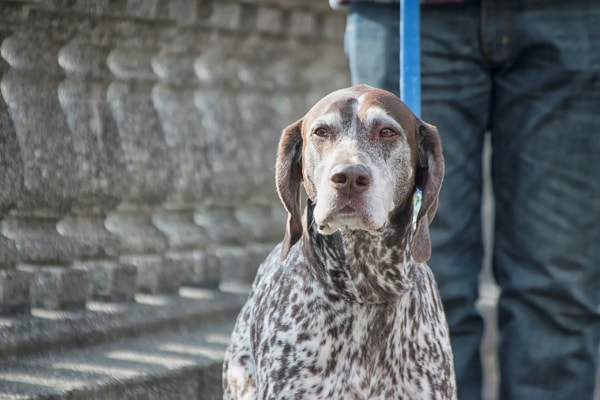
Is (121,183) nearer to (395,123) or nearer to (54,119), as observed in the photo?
(54,119)

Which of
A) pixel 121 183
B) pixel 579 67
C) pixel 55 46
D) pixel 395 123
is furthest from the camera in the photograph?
pixel 121 183

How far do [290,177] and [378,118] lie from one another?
373 millimetres

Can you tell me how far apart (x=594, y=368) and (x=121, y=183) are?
6.79ft

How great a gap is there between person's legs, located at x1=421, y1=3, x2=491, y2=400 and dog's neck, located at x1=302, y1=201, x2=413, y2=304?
0.70 metres

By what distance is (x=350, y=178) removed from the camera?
10.4 feet

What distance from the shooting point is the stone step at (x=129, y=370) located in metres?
3.81

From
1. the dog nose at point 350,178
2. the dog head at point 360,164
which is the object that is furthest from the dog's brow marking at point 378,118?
the dog nose at point 350,178

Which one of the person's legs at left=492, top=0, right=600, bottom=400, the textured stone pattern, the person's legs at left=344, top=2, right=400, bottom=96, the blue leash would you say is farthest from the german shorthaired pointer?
the textured stone pattern

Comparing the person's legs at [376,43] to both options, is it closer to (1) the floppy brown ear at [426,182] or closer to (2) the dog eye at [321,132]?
(1) the floppy brown ear at [426,182]

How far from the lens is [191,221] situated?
4988 millimetres

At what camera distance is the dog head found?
3205 mm

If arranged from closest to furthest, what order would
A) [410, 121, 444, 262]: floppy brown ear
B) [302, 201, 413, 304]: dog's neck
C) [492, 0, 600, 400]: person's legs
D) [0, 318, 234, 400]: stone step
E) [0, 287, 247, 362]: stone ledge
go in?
[410, 121, 444, 262]: floppy brown ear
[302, 201, 413, 304]: dog's neck
[0, 318, 234, 400]: stone step
[492, 0, 600, 400]: person's legs
[0, 287, 247, 362]: stone ledge

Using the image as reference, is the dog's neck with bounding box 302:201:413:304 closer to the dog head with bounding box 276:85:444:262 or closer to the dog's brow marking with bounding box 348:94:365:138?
the dog head with bounding box 276:85:444:262

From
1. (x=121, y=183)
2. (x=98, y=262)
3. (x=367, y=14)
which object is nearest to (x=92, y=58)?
(x=121, y=183)
